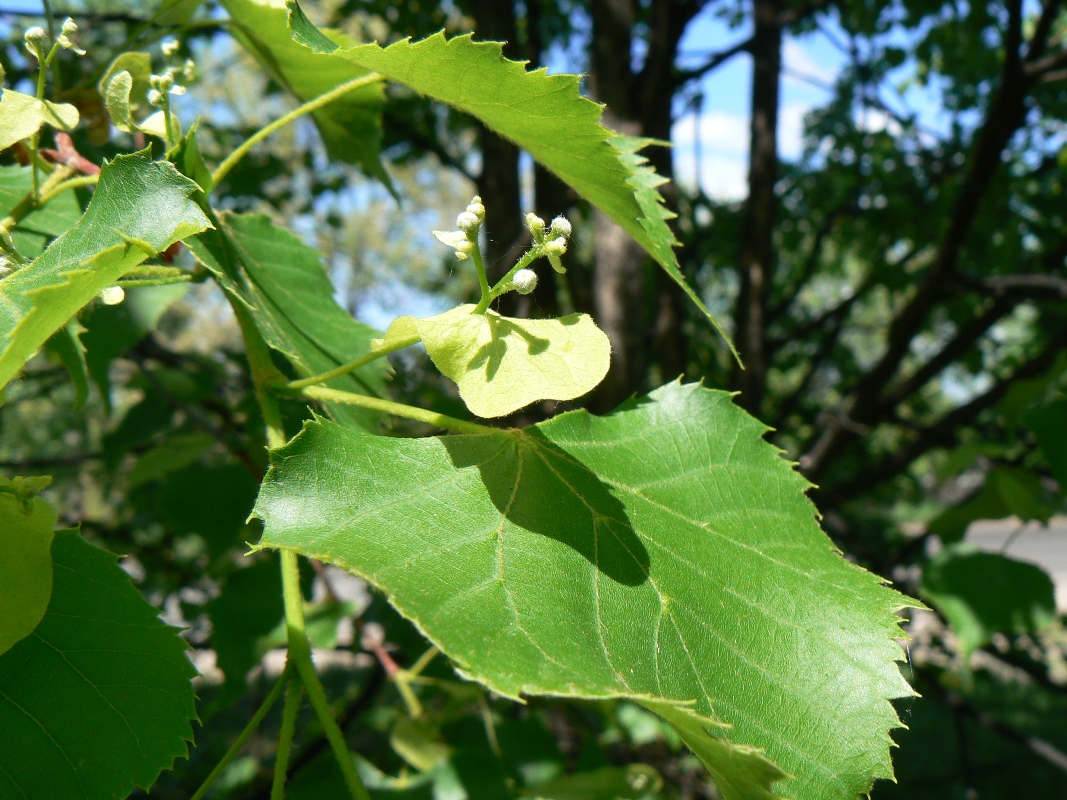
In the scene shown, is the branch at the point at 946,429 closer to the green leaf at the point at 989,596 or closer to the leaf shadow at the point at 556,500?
the green leaf at the point at 989,596

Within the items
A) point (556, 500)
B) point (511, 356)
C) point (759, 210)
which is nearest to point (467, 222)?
point (511, 356)

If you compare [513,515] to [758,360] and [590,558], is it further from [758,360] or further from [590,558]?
[758,360]

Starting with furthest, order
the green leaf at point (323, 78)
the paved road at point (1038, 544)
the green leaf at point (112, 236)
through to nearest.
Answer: the paved road at point (1038, 544) → the green leaf at point (323, 78) → the green leaf at point (112, 236)

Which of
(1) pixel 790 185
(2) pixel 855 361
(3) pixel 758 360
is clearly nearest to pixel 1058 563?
(2) pixel 855 361

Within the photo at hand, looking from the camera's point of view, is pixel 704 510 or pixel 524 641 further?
pixel 704 510

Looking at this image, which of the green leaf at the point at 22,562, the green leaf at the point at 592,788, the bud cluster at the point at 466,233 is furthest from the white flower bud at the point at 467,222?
the green leaf at the point at 592,788

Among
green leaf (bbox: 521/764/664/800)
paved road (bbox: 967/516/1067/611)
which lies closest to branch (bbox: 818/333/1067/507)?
green leaf (bbox: 521/764/664/800)

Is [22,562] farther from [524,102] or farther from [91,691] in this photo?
[524,102]
